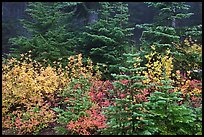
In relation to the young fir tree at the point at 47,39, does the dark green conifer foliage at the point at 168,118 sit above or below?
below

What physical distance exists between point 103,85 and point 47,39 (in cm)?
375

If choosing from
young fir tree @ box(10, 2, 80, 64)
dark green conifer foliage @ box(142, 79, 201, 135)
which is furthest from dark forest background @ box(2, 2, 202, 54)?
dark green conifer foliage @ box(142, 79, 201, 135)

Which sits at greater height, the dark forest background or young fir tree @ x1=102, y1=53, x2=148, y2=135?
the dark forest background

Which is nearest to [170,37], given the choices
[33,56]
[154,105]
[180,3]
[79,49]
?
[180,3]

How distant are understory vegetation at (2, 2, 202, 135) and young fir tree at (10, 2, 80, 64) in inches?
1.6

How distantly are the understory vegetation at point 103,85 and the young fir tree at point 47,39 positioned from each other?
0.13 ft

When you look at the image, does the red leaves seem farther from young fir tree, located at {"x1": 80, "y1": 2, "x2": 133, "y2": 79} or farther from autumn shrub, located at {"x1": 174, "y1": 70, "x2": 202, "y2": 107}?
young fir tree, located at {"x1": 80, "y1": 2, "x2": 133, "y2": 79}

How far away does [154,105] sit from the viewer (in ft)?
22.5

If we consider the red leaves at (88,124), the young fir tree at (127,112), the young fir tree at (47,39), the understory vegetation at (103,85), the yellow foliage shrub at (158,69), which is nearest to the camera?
the young fir tree at (127,112)

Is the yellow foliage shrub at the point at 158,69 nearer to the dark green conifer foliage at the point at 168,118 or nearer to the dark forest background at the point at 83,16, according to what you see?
the dark green conifer foliage at the point at 168,118

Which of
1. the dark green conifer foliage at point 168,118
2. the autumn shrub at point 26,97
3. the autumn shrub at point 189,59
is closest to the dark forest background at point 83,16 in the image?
the autumn shrub at point 189,59

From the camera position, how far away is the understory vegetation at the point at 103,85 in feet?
22.1

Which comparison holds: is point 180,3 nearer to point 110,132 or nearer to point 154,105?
point 154,105

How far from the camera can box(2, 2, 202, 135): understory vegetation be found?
672 cm
